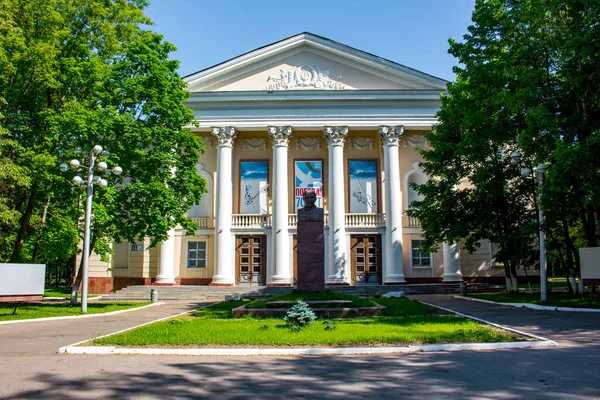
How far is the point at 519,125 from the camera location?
62.2ft

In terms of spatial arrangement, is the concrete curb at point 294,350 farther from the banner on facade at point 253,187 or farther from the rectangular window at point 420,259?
the banner on facade at point 253,187

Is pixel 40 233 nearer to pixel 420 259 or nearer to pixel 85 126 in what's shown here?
pixel 85 126

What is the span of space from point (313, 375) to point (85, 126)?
15.9m

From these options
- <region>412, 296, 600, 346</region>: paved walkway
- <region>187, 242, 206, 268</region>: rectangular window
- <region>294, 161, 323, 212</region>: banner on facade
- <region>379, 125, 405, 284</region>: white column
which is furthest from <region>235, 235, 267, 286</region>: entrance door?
<region>412, 296, 600, 346</region>: paved walkway

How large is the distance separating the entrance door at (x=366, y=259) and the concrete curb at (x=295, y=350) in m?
22.7

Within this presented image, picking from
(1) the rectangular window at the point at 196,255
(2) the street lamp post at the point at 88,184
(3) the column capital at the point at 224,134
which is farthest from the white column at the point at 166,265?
(2) the street lamp post at the point at 88,184

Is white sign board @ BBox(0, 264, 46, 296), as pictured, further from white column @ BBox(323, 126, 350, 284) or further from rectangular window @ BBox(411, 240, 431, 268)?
rectangular window @ BBox(411, 240, 431, 268)

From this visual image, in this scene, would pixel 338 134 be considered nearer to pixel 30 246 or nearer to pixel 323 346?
pixel 30 246

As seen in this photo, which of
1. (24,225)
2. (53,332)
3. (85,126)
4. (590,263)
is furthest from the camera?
(24,225)

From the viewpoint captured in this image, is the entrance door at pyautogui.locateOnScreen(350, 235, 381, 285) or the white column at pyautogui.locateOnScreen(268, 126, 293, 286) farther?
the entrance door at pyautogui.locateOnScreen(350, 235, 381, 285)

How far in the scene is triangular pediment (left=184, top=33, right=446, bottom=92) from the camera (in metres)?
32.3

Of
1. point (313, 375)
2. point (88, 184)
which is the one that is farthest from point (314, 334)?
point (88, 184)

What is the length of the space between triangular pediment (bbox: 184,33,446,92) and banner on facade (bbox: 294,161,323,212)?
4.83 m

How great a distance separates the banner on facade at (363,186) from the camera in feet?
109
